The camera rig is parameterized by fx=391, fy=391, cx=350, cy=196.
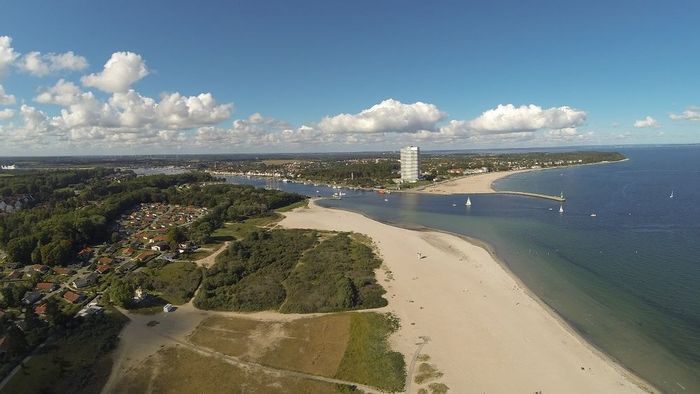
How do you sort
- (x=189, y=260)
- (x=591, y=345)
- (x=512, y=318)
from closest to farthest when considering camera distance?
(x=591, y=345)
(x=512, y=318)
(x=189, y=260)

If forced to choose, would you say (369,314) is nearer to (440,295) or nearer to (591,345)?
(440,295)

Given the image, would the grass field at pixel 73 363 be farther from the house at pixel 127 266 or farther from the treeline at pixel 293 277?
the house at pixel 127 266

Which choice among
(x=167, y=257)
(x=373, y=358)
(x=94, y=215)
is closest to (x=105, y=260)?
(x=167, y=257)

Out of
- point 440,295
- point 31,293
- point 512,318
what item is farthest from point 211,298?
point 512,318

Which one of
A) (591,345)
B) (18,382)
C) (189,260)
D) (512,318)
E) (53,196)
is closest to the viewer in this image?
(18,382)

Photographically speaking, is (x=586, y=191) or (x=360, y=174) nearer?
(x=586, y=191)
